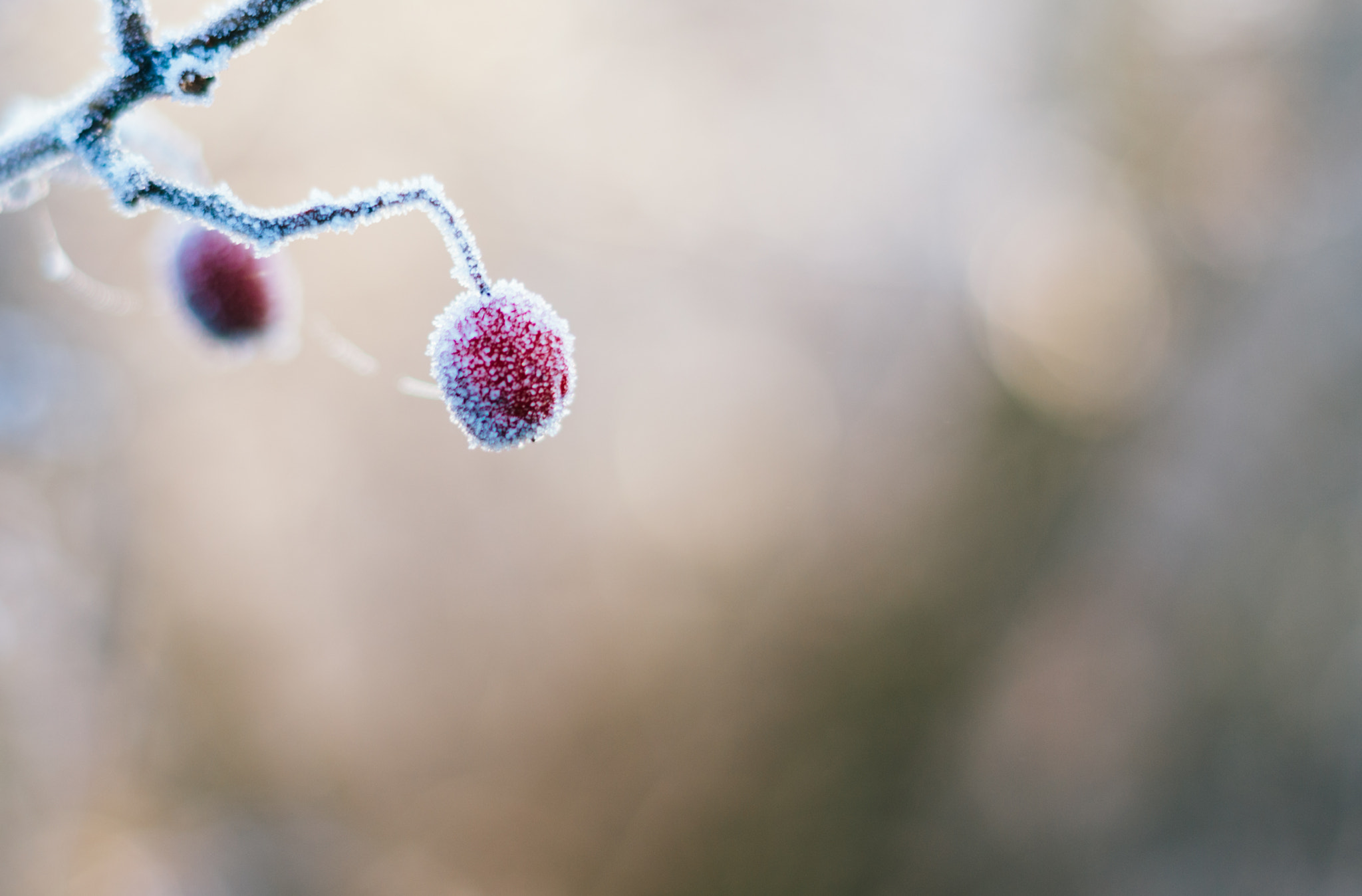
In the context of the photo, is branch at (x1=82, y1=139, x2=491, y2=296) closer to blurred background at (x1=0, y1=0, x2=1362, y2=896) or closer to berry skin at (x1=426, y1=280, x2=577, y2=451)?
berry skin at (x1=426, y1=280, x2=577, y2=451)

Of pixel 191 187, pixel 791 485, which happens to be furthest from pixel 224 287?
pixel 791 485

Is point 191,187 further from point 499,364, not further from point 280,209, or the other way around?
point 499,364

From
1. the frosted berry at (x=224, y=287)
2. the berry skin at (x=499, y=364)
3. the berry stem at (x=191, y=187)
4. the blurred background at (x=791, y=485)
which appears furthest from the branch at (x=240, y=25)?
the blurred background at (x=791, y=485)

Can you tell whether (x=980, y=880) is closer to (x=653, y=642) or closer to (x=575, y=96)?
(x=653, y=642)

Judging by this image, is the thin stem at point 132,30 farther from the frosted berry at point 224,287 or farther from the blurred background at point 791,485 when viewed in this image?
the blurred background at point 791,485

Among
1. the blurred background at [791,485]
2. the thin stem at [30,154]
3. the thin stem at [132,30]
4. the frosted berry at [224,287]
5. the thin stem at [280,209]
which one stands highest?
the blurred background at [791,485]

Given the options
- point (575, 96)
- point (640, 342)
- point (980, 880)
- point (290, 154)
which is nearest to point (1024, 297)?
point (640, 342)

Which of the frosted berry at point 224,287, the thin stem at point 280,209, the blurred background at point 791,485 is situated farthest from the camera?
the blurred background at point 791,485
